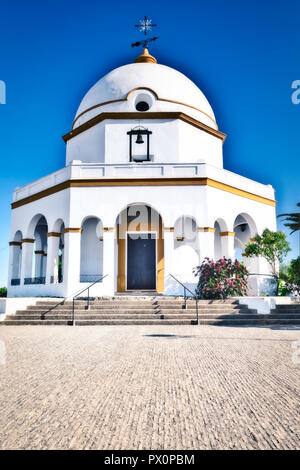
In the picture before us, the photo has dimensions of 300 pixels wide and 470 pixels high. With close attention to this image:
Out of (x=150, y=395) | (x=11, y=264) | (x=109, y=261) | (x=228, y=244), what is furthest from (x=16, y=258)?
(x=150, y=395)

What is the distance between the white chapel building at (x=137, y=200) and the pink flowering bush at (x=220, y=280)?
1.07 metres

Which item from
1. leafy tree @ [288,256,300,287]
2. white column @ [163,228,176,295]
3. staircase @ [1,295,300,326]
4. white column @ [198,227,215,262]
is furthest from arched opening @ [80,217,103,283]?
leafy tree @ [288,256,300,287]

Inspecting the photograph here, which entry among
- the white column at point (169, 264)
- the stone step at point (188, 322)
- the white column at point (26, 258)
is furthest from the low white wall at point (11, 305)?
the white column at point (169, 264)

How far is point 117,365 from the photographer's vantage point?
17.2ft

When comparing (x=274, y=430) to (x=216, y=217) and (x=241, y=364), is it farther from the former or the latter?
(x=216, y=217)

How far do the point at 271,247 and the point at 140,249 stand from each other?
607 centimetres

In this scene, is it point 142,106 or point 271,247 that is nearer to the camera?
point 271,247

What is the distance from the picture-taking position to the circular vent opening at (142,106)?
18.5 metres

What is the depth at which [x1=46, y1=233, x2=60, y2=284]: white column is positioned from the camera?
52.6 ft

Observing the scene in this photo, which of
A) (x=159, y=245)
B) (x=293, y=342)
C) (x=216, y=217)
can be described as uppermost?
(x=216, y=217)

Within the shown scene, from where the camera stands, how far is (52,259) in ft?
52.7

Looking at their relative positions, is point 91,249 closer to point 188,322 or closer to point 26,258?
point 26,258
